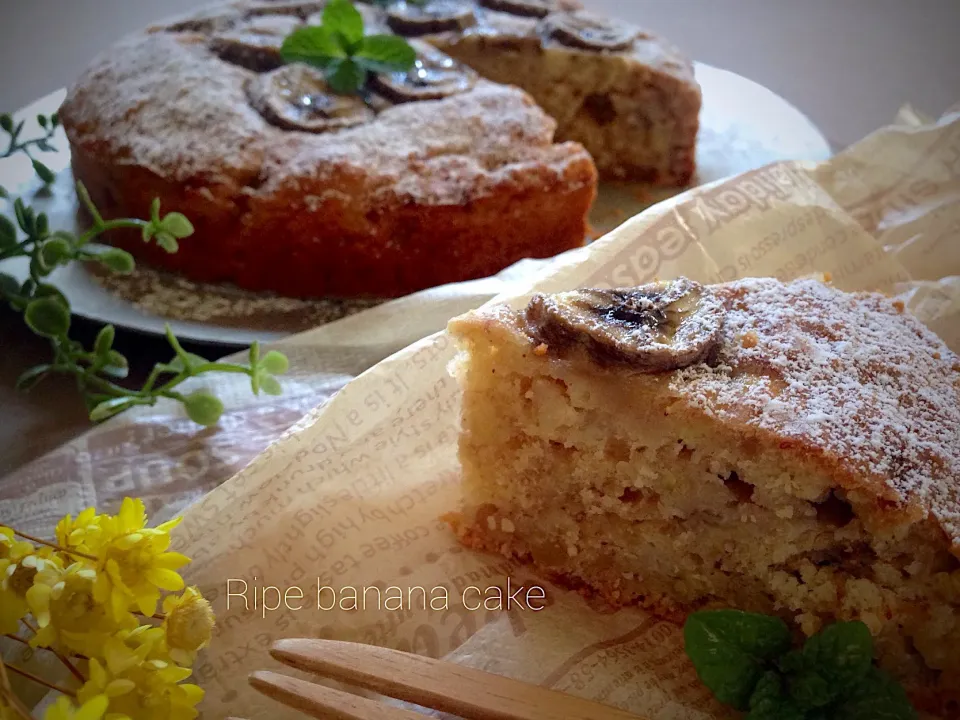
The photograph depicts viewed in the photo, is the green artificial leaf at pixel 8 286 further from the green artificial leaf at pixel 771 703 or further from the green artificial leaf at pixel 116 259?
the green artificial leaf at pixel 771 703

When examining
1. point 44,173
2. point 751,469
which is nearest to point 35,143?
point 44,173

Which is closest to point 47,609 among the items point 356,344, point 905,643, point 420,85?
point 356,344

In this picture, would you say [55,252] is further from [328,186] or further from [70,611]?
[70,611]

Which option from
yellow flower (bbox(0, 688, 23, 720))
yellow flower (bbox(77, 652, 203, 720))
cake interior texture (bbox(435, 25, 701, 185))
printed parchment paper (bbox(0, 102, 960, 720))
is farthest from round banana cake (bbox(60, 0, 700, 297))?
yellow flower (bbox(0, 688, 23, 720))

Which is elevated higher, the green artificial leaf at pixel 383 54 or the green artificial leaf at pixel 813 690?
the green artificial leaf at pixel 383 54

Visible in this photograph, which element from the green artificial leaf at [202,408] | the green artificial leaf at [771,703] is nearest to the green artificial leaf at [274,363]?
the green artificial leaf at [202,408]

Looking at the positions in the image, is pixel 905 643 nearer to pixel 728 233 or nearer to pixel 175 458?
pixel 728 233

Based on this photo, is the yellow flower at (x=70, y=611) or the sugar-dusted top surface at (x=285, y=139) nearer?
the yellow flower at (x=70, y=611)
